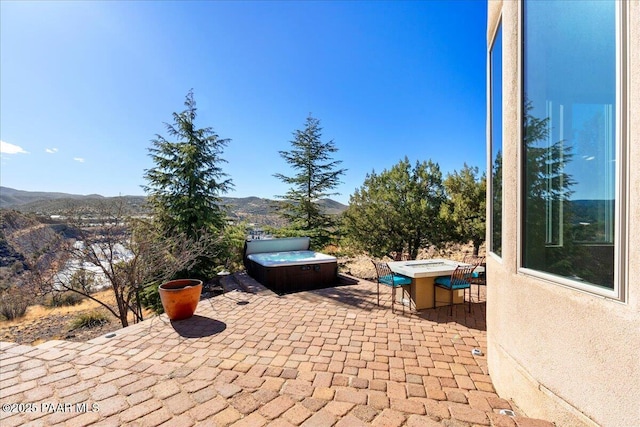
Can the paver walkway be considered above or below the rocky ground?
above

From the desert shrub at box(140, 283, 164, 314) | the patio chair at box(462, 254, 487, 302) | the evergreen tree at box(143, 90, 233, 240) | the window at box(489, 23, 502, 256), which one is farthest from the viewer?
the evergreen tree at box(143, 90, 233, 240)

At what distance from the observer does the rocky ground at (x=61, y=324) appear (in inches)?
286

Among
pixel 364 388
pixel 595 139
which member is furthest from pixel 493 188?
pixel 364 388

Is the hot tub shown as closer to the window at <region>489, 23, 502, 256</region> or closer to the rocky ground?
the rocky ground

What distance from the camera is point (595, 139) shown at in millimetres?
1780

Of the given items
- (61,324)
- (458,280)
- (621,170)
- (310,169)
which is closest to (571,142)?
(621,170)

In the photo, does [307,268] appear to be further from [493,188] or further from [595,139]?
[595,139]

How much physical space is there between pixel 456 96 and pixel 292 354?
33.7 feet

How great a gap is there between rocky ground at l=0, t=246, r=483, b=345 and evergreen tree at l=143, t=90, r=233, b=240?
9.97 ft

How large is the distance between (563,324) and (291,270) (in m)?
6.32

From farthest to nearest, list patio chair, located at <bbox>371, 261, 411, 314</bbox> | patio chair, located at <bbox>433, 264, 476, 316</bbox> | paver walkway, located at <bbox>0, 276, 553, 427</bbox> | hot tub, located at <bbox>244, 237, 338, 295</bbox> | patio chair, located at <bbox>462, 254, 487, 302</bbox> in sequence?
1. hot tub, located at <bbox>244, 237, 338, 295</bbox>
2. patio chair, located at <bbox>462, 254, 487, 302</bbox>
3. patio chair, located at <bbox>371, 261, 411, 314</bbox>
4. patio chair, located at <bbox>433, 264, 476, 316</bbox>
5. paver walkway, located at <bbox>0, 276, 553, 427</bbox>

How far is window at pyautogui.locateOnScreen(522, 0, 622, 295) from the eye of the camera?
1650mm

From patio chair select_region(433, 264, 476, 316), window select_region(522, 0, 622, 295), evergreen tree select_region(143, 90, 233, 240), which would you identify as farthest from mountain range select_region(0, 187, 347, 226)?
window select_region(522, 0, 622, 295)

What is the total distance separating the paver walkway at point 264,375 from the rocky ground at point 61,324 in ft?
13.4
